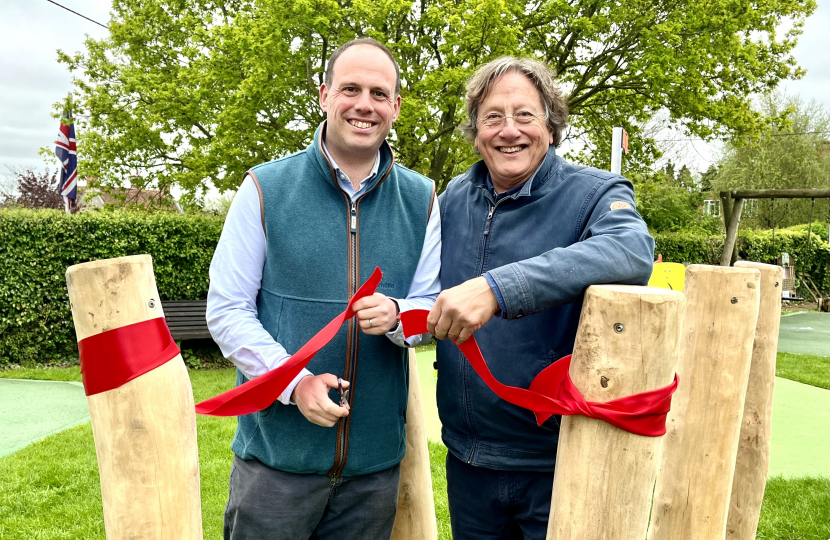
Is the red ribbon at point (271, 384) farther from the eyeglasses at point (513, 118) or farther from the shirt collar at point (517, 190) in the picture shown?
the eyeglasses at point (513, 118)

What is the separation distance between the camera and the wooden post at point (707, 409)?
2.59m

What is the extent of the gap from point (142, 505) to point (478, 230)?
1.31 metres

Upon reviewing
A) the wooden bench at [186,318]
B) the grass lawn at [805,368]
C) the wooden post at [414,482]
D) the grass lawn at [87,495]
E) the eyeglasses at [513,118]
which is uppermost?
the eyeglasses at [513,118]

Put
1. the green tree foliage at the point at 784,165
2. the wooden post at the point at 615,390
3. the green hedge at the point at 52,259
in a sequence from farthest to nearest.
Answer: the green tree foliage at the point at 784,165 < the green hedge at the point at 52,259 < the wooden post at the point at 615,390

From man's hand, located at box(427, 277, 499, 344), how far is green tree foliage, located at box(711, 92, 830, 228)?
1186 inches

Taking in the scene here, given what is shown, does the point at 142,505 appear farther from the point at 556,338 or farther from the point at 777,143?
the point at 777,143

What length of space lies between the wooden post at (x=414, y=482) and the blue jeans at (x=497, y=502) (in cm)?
19

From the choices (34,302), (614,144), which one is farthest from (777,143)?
(34,302)

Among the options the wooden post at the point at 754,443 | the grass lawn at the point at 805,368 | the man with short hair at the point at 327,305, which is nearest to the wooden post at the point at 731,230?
the grass lawn at the point at 805,368

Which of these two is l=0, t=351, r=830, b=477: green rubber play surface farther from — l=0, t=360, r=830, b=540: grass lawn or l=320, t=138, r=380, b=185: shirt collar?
l=320, t=138, r=380, b=185: shirt collar

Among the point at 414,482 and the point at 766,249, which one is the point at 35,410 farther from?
the point at 766,249

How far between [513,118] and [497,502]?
4.23ft

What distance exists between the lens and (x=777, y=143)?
28.9 meters

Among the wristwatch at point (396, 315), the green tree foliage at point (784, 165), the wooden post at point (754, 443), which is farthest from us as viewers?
the green tree foliage at point (784, 165)
